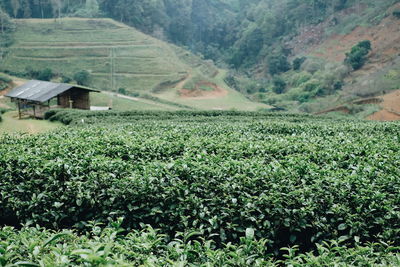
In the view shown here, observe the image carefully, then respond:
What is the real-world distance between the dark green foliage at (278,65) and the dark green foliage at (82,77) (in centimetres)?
4129

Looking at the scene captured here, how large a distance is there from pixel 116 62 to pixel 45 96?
35.7 meters

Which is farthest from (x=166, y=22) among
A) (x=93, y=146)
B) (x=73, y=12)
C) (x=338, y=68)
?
(x=93, y=146)

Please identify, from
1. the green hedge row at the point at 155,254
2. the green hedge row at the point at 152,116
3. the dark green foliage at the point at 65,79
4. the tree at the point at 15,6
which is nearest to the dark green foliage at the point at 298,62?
the dark green foliage at the point at 65,79

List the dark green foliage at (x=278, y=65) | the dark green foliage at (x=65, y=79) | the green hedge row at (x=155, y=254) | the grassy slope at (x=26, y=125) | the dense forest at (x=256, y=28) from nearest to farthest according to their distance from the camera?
1. the green hedge row at (x=155, y=254)
2. the grassy slope at (x=26, y=125)
3. the dark green foliage at (x=65, y=79)
4. the dense forest at (x=256, y=28)
5. the dark green foliage at (x=278, y=65)

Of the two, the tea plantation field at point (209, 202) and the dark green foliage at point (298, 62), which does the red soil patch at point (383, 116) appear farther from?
the dark green foliage at point (298, 62)

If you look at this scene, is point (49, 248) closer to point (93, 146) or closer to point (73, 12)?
point (93, 146)

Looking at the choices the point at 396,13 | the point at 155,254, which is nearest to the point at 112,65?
the point at 396,13

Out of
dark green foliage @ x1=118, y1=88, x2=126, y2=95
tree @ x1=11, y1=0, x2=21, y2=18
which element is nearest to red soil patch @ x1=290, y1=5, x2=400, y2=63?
dark green foliage @ x1=118, y1=88, x2=126, y2=95

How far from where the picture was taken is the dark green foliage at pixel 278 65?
80.6 m

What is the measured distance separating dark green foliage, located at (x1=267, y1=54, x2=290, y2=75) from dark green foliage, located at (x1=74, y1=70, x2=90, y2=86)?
41.3m

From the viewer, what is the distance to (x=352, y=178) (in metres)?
5.85

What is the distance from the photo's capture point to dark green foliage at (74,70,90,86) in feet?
187

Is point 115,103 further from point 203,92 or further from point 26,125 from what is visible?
point 203,92

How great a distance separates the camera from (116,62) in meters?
65.4
